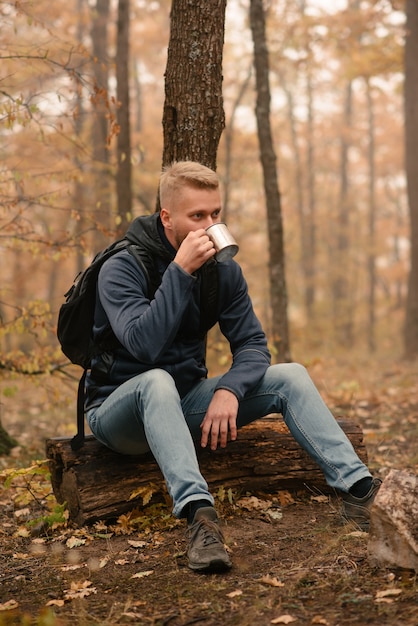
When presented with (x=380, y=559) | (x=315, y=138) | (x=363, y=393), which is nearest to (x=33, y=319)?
(x=380, y=559)

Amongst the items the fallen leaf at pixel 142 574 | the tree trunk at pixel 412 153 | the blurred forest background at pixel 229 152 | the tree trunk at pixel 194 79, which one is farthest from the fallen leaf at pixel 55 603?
the tree trunk at pixel 412 153

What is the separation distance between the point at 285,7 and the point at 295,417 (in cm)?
1154

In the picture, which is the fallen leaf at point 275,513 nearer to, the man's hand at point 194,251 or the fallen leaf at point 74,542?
the fallen leaf at point 74,542

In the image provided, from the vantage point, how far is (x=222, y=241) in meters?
3.34

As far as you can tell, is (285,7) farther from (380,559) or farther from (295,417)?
(380,559)

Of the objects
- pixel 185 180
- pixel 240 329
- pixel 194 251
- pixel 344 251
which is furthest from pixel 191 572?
pixel 344 251

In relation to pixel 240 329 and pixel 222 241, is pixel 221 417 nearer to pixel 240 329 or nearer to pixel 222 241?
pixel 240 329

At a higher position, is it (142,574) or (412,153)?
(412,153)

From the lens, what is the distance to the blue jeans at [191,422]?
3.19 metres

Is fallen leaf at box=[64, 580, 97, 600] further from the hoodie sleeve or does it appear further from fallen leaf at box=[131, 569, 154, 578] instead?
the hoodie sleeve

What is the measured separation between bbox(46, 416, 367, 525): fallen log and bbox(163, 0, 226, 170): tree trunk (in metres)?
2.01

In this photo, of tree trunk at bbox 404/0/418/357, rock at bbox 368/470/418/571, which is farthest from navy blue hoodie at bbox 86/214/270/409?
tree trunk at bbox 404/0/418/357

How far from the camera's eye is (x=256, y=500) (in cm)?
396

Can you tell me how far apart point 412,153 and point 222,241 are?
10.1m
